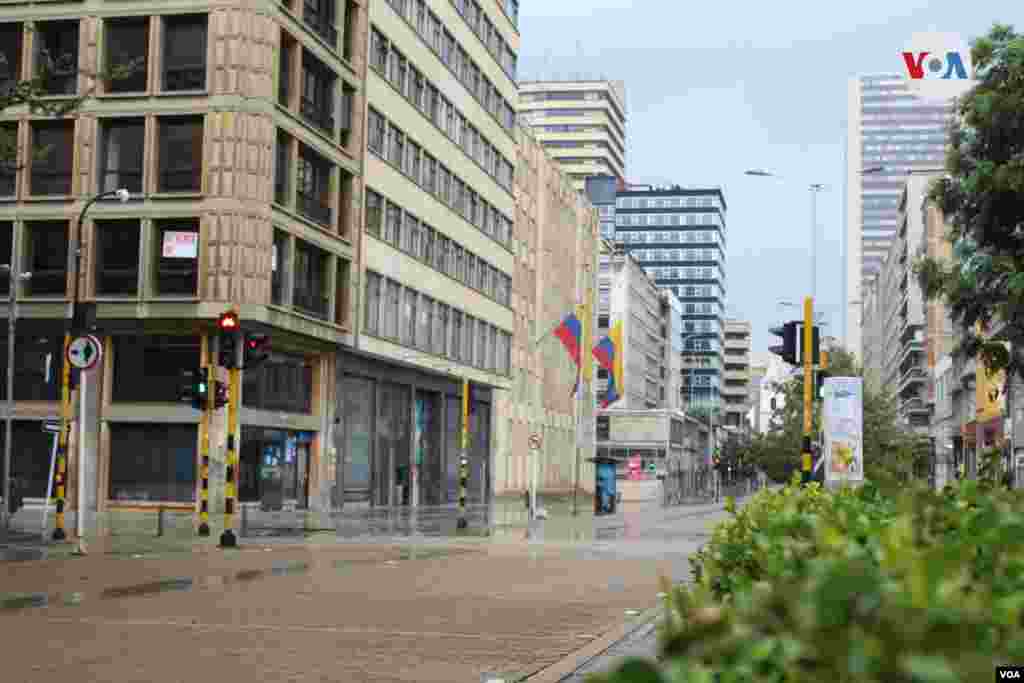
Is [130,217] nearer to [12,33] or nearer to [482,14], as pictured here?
[12,33]

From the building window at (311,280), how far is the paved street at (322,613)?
75.3ft

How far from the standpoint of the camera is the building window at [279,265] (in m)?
46.0

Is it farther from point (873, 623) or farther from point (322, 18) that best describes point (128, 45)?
point (873, 623)

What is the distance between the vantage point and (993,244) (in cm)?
1661

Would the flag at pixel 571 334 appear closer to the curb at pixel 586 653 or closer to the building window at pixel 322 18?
the building window at pixel 322 18

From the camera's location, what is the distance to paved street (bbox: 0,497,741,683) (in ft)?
33.7

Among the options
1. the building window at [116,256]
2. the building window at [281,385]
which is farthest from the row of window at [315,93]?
the building window at [281,385]

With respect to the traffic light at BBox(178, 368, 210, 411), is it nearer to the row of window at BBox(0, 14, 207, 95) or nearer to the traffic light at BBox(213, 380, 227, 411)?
the traffic light at BBox(213, 380, 227, 411)

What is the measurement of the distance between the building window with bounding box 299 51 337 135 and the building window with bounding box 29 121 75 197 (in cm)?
797

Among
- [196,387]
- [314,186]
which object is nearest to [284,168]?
[314,186]

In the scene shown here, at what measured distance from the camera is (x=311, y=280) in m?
49.9

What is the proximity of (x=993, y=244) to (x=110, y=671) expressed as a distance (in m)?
11.6

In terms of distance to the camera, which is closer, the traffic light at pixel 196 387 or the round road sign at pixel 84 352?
the round road sign at pixel 84 352

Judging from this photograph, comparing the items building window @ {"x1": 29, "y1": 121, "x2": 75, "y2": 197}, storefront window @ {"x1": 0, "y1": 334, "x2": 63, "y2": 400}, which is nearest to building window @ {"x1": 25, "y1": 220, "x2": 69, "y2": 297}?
building window @ {"x1": 29, "y1": 121, "x2": 75, "y2": 197}
